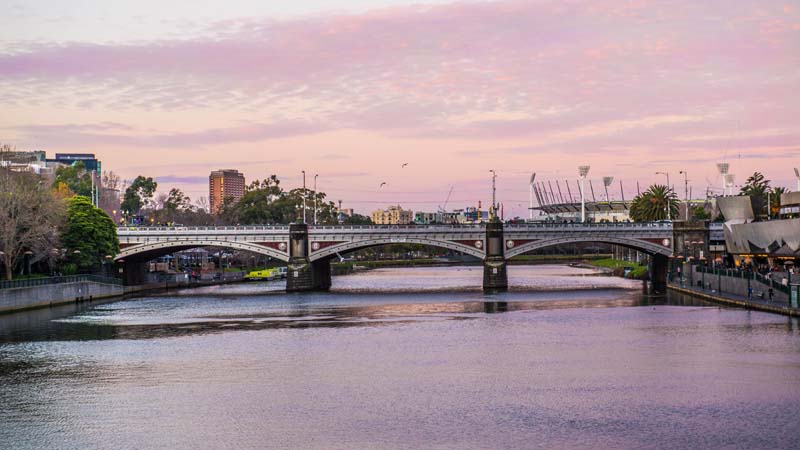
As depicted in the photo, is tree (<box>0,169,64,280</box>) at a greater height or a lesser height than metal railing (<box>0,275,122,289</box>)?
greater

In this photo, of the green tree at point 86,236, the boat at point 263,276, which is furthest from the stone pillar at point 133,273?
the boat at point 263,276

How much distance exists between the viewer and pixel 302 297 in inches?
4668

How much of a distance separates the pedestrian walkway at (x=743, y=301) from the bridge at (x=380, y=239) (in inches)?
731

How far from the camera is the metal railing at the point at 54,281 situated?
299 ft

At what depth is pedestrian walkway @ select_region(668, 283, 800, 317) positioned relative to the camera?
77.1m

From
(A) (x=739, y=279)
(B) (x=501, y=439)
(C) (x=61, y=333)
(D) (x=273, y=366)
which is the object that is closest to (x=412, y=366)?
(D) (x=273, y=366)

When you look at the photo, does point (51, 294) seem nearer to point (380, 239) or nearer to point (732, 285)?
point (380, 239)

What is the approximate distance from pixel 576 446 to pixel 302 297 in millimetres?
84841

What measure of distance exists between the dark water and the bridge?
A: 38.3m

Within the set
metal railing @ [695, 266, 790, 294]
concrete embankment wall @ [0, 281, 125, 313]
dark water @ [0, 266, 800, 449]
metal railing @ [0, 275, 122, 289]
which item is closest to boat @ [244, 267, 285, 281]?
metal railing @ [0, 275, 122, 289]

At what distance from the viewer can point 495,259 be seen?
131000mm

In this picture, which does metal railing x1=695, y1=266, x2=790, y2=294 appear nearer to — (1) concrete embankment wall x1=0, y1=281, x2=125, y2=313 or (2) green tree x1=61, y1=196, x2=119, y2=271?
(1) concrete embankment wall x1=0, y1=281, x2=125, y2=313

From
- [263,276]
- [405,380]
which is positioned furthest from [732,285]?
[263,276]

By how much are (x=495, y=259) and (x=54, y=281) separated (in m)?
56.7
